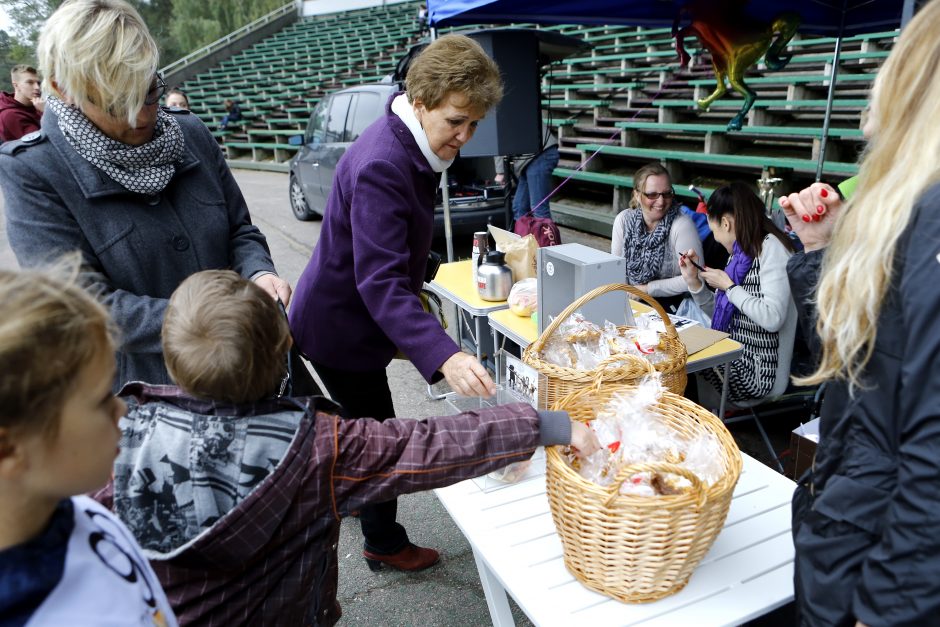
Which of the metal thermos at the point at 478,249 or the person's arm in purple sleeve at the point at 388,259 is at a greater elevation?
the person's arm in purple sleeve at the point at 388,259

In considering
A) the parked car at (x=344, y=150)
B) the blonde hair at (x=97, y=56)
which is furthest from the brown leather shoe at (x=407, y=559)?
the parked car at (x=344, y=150)

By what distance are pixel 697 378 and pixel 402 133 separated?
6.13 ft

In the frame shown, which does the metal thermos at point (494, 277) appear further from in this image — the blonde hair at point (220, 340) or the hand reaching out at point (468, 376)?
the blonde hair at point (220, 340)

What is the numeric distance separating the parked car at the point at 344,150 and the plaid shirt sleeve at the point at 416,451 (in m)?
4.57

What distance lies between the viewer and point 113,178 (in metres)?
1.48

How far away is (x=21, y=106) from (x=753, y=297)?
6.20 m

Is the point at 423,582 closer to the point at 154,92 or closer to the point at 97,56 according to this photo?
the point at 154,92

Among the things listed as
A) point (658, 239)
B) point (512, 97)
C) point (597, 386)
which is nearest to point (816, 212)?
point (597, 386)

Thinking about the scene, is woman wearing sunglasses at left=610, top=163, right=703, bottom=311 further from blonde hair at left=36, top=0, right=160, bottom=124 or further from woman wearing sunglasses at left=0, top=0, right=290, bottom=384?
blonde hair at left=36, top=0, right=160, bottom=124

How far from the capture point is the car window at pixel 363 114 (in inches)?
247

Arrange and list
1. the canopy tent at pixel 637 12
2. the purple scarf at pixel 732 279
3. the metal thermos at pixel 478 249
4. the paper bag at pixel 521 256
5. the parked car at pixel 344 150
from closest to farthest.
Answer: the purple scarf at pixel 732 279 → the paper bag at pixel 521 256 → the metal thermos at pixel 478 249 → the canopy tent at pixel 637 12 → the parked car at pixel 344 150

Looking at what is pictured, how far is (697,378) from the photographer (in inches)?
111

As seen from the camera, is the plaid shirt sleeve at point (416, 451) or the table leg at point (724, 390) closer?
the plaid shirt sleeve at point (416, 451)

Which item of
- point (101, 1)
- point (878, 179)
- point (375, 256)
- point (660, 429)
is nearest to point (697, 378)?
point (660, 429)
